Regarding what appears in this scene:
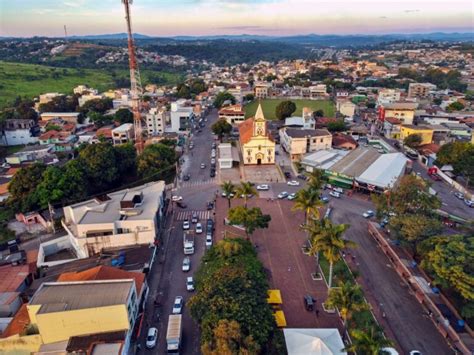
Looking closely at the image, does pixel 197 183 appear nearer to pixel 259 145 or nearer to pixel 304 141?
pixel 259 145

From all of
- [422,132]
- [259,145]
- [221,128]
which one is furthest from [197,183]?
[422,132]

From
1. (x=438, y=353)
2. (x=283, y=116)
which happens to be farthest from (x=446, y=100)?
(x=438, y=353)

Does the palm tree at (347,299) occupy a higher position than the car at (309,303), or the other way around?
the palm tree at (347,299)

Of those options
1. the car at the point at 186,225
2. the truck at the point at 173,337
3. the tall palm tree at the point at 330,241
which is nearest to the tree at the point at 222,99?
the car at the point at 186,225

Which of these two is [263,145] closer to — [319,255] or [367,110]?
[319,255]

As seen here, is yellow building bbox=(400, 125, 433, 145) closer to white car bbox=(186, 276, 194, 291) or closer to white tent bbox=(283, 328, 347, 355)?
white car bbox=(186, 276, 194, 291)

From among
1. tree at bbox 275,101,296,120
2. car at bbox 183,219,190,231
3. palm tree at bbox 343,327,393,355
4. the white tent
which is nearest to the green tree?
tree at bbox 275,101,296,120

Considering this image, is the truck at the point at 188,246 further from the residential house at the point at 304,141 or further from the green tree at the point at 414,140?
the green tree at the point at 414,140
